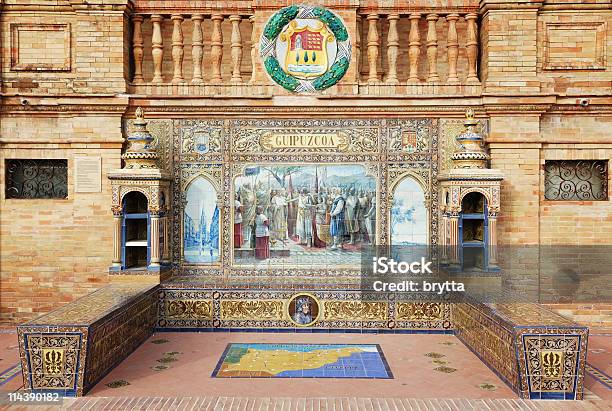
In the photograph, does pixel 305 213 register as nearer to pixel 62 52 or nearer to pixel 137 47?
pixel 137 47

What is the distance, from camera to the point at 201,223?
401 inches

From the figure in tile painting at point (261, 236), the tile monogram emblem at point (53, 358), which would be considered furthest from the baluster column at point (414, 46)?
the tile monogram emblem at point (53, 358)

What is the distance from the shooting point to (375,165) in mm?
10031

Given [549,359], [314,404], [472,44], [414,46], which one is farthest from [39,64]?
[549,359]

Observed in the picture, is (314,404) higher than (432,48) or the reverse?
the reverse

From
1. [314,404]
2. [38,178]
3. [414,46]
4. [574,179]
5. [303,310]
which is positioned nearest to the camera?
[314,404]

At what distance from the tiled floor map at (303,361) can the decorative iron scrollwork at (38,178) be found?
13.9 ft

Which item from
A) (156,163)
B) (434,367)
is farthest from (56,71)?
(434,367)

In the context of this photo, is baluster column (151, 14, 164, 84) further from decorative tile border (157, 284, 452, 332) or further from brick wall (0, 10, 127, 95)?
decorative tile border (157, 284, 452, 332)

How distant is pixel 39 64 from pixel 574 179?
363 inches

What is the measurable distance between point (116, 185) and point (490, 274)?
5.99m

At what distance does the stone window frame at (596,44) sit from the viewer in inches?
389

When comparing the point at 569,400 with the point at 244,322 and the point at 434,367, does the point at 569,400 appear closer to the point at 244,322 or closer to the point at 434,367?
the point at 434,367

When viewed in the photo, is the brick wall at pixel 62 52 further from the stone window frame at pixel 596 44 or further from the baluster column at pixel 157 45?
the stone window frame at pixel 596 44
